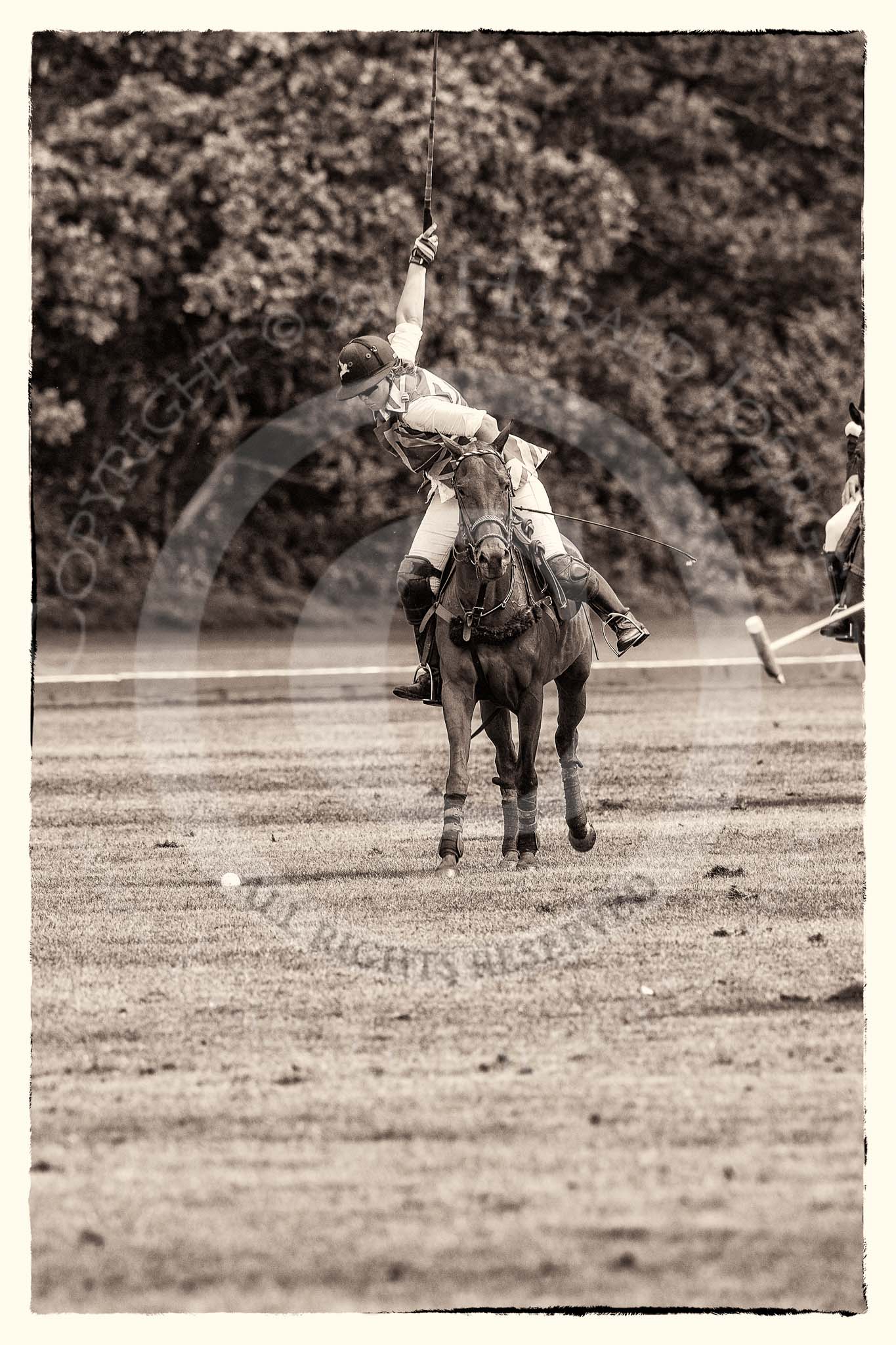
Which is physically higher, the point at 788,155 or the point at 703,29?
the point at 788,155

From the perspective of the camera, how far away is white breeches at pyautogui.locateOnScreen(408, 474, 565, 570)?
10.7 m

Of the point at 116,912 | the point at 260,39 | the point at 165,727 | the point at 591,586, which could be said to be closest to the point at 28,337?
the point at 116,912

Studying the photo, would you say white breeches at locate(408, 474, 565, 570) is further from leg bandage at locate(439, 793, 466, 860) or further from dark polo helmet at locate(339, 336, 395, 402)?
leg bandage at locate(439, 793, 466, 860)

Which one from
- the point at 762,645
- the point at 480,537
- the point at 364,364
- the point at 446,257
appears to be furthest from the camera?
the point at 446,257

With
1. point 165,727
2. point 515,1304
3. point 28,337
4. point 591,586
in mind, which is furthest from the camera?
point 165,727

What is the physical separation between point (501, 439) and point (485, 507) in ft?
1.36

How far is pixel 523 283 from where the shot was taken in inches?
1001

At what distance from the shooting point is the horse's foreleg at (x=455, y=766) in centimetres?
1052

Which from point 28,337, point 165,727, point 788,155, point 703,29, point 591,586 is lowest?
point 165,727

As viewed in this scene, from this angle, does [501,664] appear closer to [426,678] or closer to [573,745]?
[426,678]

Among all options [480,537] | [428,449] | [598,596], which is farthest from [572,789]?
[428,449]

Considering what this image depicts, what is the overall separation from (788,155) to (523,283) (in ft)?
17.1

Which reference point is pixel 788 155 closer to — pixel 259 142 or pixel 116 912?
pixel 259 142

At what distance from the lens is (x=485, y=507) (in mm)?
9977
